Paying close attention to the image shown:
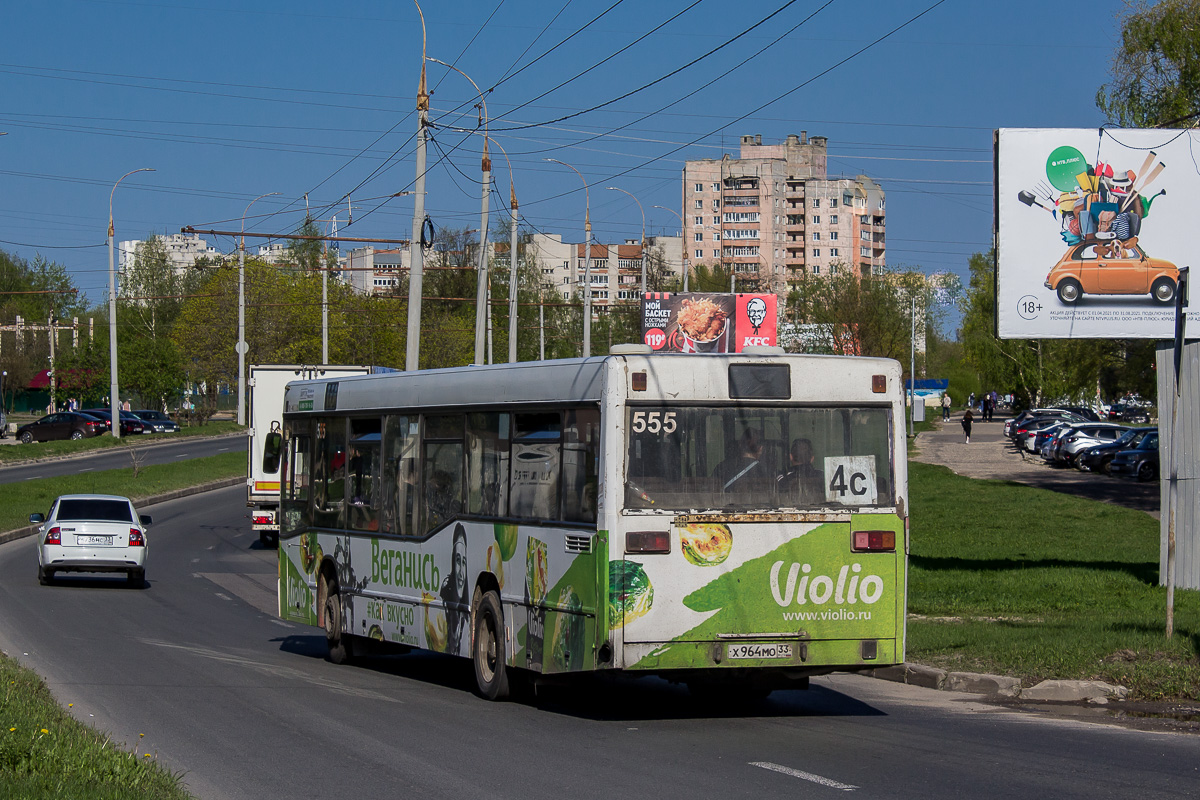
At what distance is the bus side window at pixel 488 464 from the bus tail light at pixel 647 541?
1.79 metres

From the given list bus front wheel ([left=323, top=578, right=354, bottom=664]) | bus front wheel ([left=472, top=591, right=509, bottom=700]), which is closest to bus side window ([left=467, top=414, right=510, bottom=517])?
bus front wheel ([left=472, top=591, right=509, bottom=700])

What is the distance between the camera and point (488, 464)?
11.4 m

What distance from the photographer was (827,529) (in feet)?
32.8

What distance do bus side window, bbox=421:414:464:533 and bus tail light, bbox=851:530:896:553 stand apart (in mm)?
3606

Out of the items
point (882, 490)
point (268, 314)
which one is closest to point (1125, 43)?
point (882, 490)

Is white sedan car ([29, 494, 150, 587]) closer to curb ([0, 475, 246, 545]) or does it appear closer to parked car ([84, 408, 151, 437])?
curb ([0, 475, 246, 545])

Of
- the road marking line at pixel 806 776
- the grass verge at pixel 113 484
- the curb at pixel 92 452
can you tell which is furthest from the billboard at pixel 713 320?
the road marking line at pixel 806 776

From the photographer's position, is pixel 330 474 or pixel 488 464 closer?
pixel 488 464

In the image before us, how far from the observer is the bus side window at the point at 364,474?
1356cm

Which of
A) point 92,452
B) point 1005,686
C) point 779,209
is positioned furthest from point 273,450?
point 779,209

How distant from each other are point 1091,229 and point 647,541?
1063cm

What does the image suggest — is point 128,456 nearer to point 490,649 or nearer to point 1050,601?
point 1050,601

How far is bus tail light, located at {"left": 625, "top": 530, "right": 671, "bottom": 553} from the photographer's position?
31.4 ft

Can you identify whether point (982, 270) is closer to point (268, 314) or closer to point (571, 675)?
point (268, 314)
